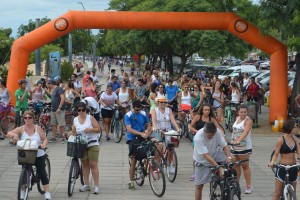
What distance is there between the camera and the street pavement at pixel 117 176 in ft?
31.1

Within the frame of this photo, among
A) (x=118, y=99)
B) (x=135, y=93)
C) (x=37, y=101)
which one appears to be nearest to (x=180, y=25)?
(x=135, y=93)

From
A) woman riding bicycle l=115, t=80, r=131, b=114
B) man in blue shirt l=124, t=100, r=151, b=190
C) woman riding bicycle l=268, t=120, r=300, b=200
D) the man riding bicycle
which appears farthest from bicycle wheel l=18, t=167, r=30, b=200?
woman riding bicycle l=115, t=80, r=131, b=114

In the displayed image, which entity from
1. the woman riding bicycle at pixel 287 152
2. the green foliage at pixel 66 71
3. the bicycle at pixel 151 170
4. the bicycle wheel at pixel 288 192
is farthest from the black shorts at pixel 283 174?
the green foliage at pixel 66 71

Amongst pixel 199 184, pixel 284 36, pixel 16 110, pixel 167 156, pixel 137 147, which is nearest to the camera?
pixel 199 184

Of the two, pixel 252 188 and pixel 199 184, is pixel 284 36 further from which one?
pixel 199 184

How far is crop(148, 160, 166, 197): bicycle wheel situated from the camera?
9173 mm

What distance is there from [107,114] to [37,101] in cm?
209

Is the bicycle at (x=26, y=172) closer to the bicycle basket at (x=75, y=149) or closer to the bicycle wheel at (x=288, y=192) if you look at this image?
the bicycle basket at (x=75, y=149)

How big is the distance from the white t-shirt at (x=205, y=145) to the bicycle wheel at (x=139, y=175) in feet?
6.56

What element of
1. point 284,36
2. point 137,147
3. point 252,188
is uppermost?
point 284,36

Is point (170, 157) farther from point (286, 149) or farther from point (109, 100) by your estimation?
point (109, 100)

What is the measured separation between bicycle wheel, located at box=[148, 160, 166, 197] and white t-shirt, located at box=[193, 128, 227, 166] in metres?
1.29

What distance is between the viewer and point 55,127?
15.1m

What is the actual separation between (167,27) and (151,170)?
9.34m
